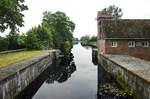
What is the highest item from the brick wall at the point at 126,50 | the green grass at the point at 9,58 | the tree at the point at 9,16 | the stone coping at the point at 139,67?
the tree at the point at 9,16

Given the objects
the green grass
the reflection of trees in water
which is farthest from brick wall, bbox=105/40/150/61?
the green grass

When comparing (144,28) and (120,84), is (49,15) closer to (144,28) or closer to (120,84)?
(144,28)

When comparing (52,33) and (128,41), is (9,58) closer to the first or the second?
(128,41)

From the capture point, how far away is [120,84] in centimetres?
1309

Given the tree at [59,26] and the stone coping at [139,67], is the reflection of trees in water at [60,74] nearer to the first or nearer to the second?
the stone coping at [139,67]

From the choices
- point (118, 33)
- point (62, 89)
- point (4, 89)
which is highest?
point (118, 33)

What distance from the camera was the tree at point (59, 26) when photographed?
4803cm

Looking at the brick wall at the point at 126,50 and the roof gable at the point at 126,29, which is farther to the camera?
the roof gable at the point at 126,29

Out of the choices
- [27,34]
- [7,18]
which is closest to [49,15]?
[27,34]

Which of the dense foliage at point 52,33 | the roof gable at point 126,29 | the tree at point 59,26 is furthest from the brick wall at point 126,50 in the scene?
the tree at point 59,26

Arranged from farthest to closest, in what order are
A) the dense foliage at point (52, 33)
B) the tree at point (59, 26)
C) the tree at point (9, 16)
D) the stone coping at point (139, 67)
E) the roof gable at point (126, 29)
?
the tree at point (59, 26), the dense foliage at point (52, 33), the roof gable at point (126, 29), the tree at point (9, 16), the stone coping at point (139, 67)

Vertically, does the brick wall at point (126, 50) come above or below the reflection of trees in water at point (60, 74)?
above

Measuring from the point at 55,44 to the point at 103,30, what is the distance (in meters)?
29.3

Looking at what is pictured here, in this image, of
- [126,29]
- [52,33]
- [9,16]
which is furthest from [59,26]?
[9,16]
